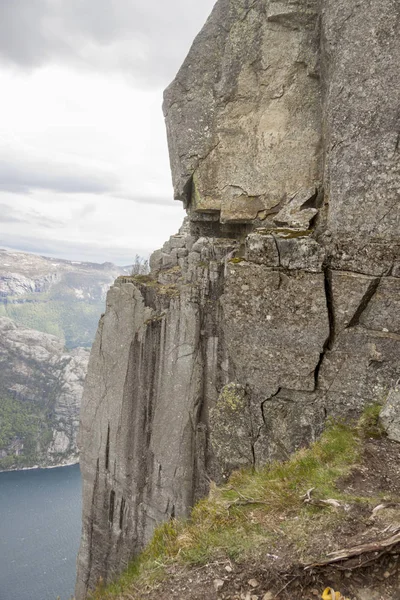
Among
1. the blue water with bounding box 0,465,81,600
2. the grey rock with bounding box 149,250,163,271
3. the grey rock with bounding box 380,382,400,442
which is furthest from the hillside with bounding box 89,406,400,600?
the blue water with bounding box 0,465,81,600

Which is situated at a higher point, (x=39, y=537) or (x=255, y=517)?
(x=255, y=517)

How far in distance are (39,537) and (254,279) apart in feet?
262

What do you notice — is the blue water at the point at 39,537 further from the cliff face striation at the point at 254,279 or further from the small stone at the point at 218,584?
the small stone at the point at 218,584

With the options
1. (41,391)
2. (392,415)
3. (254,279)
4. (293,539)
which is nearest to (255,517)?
(293,539)

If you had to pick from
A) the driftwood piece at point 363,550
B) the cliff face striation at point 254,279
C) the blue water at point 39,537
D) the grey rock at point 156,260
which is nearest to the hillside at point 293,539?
Result: the driftwood piece at point 363,550

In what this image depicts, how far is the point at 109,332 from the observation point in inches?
639

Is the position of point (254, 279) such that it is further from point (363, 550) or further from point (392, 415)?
point (363, 550)

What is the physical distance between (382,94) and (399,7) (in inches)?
77.1

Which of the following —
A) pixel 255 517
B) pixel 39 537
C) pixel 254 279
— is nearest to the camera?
pixel 255 517

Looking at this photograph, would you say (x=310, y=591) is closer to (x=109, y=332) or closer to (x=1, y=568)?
(x=109, y=332)

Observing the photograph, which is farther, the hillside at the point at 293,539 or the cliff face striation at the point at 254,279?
the cliff face striation at the point at 254,279

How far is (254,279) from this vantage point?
10.9 m

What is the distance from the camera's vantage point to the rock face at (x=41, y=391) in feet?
421

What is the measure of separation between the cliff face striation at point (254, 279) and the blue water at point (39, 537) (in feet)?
168
